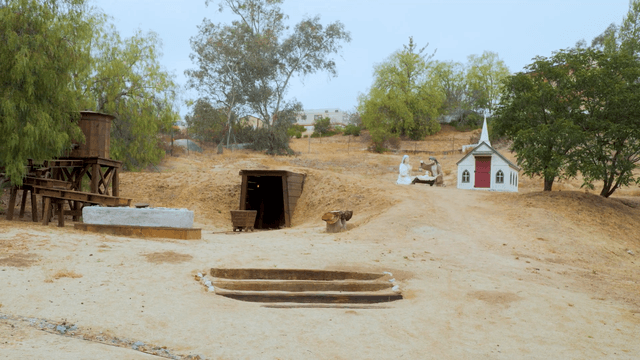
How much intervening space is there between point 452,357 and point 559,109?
18534 mm

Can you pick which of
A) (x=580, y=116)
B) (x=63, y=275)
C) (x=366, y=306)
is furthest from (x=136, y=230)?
(x=580, y=116)

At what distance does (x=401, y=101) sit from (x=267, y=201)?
3378 centimetres

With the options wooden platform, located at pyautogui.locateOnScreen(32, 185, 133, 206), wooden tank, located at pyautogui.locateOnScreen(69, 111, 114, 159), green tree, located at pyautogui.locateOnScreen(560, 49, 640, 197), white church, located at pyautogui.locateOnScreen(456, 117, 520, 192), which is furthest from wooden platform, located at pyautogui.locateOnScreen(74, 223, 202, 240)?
white church, located at pyautogui.locateOnScreen(456, 117, 520, 192)

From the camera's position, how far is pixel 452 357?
7.16m

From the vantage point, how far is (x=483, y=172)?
29.3 metres

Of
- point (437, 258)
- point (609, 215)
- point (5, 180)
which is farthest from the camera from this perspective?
point (609, 215)

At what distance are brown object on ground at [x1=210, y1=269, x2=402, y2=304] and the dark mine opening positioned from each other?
16.2 metres

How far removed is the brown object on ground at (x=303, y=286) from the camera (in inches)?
386

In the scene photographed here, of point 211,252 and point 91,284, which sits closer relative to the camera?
point 91,284

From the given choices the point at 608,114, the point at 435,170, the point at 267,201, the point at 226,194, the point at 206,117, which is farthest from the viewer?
→ the point at 206,117

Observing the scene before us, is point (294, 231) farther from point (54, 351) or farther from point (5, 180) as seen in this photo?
point (54, 351)

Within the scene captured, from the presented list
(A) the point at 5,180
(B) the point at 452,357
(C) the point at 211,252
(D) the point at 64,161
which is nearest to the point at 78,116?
(D) the point at 64,161

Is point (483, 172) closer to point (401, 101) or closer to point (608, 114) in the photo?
point (608, 114)

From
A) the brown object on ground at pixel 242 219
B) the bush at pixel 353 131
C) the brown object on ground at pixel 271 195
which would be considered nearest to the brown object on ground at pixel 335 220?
the brown object on ground at pixel 242 219
